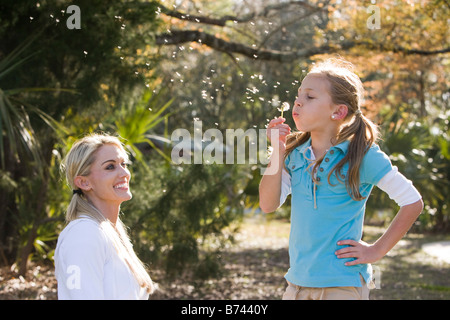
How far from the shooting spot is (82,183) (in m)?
2.40

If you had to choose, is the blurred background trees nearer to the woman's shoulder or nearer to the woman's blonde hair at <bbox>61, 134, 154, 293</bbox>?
the woman's blonde hair at <bbox>61, 134, 154, 293</bbox>

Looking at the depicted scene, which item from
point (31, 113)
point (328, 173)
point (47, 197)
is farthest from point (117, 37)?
point (328, 173)

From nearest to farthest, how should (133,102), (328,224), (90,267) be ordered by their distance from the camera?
(90,267) → (328,224) → (133,102)

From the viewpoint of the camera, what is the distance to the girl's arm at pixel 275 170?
2.56 metres

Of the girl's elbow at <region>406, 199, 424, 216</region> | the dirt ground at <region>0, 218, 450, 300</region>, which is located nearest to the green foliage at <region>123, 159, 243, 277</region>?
the dirt ground at <region>0, 218, 450, 300</region>

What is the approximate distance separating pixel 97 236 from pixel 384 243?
1125 millimetres

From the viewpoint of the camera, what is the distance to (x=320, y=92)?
2.58 m

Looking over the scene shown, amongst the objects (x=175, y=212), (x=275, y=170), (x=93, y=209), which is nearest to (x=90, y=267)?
(x=93, y=209)

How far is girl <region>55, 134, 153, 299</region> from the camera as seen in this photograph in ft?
6.59

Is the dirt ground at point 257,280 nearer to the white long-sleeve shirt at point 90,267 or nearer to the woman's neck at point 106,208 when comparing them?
the woman's neck at point 106,208

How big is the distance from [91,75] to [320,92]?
3.81 meters

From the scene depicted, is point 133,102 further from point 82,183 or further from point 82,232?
point 82,232
